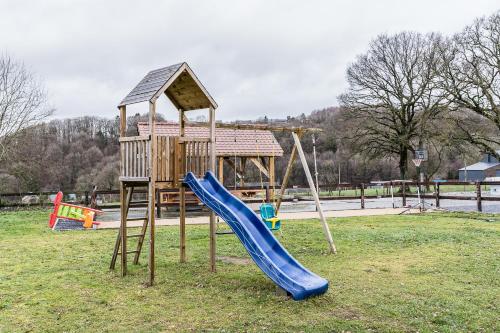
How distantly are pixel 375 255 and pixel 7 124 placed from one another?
799 inches

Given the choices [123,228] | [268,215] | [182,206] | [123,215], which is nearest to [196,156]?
[182,206]

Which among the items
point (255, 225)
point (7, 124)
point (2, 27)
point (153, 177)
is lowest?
point (255, 225)

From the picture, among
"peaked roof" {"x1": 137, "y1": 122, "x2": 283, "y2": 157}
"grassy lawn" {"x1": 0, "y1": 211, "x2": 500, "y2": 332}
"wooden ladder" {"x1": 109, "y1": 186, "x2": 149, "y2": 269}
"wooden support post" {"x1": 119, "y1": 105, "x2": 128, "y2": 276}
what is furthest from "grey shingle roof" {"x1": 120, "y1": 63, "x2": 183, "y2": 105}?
"peaked roof" {"x1": 137, "y1": 122, "x2": 283, "y2": 157}

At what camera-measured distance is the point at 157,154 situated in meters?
7.18

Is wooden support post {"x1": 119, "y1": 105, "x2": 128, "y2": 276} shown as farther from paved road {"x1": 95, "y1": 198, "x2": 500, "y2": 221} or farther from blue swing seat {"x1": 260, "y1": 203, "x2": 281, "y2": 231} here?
paved road {"x1": 95, "y1": 198, "x2": 500, "y2": 221}

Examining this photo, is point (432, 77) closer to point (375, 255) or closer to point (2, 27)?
point (375, 255)

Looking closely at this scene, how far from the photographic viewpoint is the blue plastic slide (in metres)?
5.44

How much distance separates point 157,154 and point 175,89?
149 cm

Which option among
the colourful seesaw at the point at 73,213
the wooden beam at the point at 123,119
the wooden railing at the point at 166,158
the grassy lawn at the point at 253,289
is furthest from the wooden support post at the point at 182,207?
the colourful seesaw at the point at 73,213

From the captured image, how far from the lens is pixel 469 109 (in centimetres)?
2611

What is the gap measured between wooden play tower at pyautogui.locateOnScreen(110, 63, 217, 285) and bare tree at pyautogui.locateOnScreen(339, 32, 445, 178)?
24386 mm

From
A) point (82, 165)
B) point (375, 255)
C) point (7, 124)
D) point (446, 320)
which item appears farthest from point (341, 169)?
point (446, 320)

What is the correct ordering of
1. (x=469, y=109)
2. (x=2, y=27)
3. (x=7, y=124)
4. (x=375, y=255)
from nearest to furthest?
1. (x=375, y=255)
2. (x=7, y=124)
3. (x=2, y=27)
4. (x=469, y=109)

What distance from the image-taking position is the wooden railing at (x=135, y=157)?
22.3 feet
